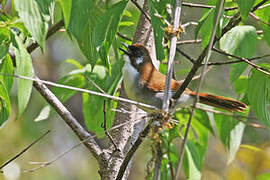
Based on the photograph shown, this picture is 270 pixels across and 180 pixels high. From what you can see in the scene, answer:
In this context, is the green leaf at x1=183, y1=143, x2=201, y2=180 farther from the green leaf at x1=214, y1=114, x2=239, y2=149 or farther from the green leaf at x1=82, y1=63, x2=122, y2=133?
the green leaf at x1=82, y1=63, x2=122, y2=133

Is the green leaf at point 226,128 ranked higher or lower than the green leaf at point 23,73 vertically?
lower

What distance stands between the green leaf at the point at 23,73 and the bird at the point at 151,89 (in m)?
1.13

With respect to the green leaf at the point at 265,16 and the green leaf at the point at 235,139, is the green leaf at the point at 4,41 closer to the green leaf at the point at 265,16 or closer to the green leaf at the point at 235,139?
the green leaf at the point at 265,16

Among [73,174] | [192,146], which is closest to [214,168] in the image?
[73,174]

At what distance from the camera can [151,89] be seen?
266 cm

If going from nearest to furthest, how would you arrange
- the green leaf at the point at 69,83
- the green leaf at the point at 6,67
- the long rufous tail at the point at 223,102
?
the green leaf at the point at 6,67 → the long rufous tail at the point at 223,102 → the green leaf at the point at 69,83

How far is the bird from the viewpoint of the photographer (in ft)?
8.61

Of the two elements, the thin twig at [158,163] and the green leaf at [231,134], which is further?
the green leaf at [231,134]

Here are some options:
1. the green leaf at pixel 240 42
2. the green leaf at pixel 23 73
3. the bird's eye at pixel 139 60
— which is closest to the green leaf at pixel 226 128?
the bird's eye at pixel 139 60

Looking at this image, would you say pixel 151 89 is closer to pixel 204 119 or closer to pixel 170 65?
pixel 204 119

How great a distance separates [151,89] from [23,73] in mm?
1222

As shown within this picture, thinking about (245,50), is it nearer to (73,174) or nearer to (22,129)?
(22,129)

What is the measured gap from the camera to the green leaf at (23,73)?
152 cm

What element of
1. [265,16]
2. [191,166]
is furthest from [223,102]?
[265,16]
